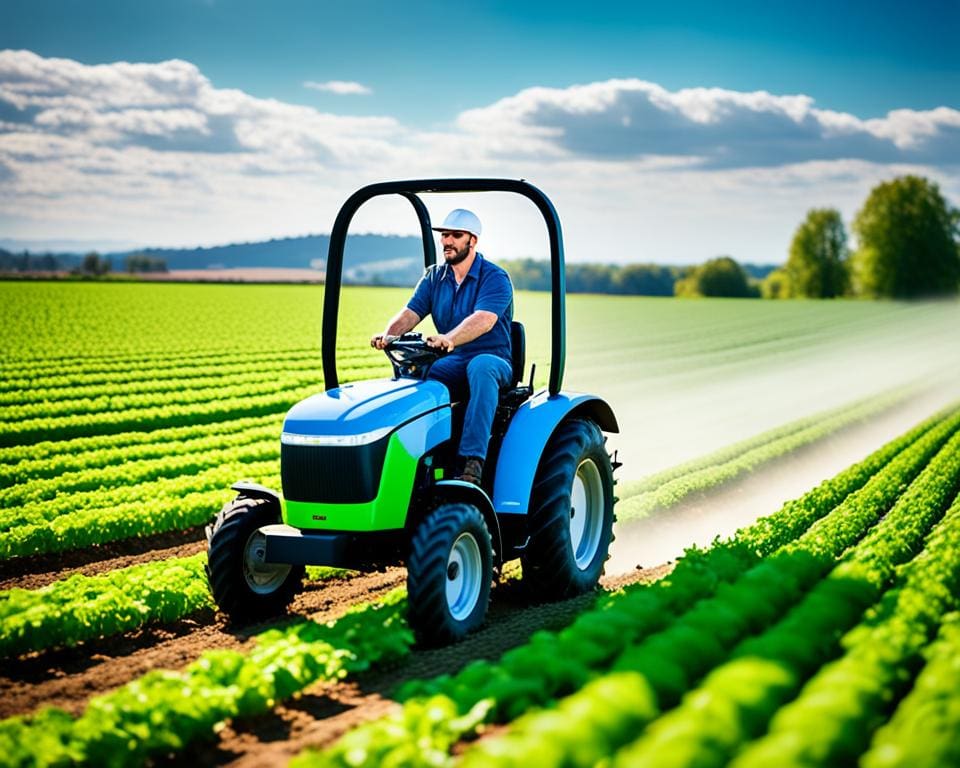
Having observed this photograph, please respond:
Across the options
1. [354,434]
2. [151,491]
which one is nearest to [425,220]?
[354,434]

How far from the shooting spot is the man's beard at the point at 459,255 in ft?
21.4

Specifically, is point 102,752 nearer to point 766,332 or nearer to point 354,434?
point 354,434

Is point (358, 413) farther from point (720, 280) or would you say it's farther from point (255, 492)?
point (720, 280)

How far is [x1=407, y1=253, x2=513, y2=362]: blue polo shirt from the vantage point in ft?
21.4

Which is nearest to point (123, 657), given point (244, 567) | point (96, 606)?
point (96, 606)

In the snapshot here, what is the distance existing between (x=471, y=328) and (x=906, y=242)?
3194 inches

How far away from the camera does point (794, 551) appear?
672 cm

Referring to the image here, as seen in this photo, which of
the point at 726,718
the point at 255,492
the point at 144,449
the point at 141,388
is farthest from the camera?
the point at 141,388

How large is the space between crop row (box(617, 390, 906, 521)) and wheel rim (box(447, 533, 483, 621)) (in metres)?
3.89

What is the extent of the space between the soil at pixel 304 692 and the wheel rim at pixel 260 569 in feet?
0.79

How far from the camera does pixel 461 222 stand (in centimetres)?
648

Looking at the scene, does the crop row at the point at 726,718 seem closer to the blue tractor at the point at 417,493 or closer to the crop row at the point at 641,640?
the crop row at the point at 641,640

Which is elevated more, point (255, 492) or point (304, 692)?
point (255, 492)

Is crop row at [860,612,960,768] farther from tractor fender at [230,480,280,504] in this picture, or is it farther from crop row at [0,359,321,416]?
crop row at [0,359,321,416]
